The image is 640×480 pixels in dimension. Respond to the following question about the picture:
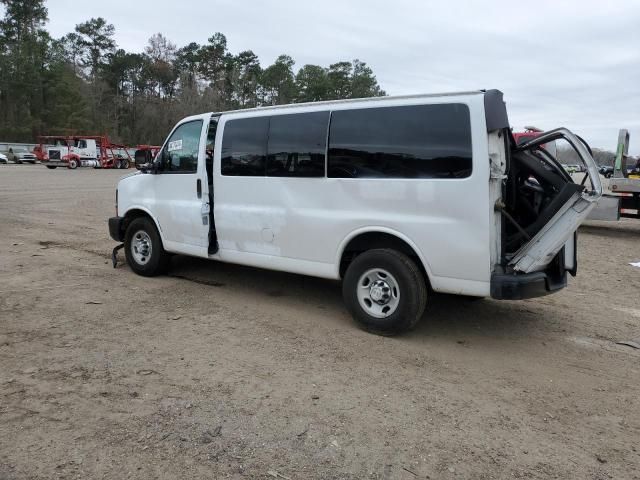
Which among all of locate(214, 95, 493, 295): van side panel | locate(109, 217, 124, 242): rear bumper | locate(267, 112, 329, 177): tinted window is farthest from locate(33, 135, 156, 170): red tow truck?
locate(267, 112, 329, 177): tinted window

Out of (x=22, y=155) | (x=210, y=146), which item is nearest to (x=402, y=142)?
(x=210, y=146)

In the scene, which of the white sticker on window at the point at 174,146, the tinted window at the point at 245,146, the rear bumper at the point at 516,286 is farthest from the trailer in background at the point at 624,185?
the white sticker on window at the point at 174,146

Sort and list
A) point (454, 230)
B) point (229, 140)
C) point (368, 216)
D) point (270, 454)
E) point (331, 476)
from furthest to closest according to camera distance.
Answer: point (229, 140)
point (368, 216)
point (454, 230)
point (270, 454)
point (331, 476)

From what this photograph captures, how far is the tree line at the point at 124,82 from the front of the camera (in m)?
63.7

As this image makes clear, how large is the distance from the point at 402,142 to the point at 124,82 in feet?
279

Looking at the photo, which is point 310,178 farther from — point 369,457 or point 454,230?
point 369,457

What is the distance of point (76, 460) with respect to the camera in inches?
117

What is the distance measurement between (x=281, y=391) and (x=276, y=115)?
3.18 meters

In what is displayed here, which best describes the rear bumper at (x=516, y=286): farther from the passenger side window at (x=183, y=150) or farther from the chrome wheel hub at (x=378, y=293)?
the passenger side window at (x=183, y=150)

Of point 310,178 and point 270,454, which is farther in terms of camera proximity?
point 310,178

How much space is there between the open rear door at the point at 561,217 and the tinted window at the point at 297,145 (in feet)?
7.07

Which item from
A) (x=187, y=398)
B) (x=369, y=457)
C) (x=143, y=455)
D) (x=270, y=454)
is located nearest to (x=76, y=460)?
(x=143, y=455)

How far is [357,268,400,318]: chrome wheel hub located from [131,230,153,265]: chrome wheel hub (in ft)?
11.3

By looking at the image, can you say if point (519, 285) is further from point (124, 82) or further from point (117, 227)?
point (124, 82)
